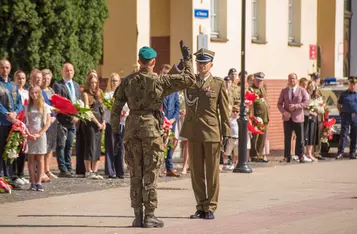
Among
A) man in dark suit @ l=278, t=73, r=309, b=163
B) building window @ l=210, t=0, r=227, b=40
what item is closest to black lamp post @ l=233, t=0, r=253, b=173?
man in dark suit @ l=278, t=73, r=309, b=163

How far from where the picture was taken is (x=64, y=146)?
19.0m

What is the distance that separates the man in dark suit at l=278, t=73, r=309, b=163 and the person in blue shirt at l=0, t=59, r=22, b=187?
26.8ft

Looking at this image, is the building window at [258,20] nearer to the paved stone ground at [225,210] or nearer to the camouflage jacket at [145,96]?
the paved stone ground at [225,210]

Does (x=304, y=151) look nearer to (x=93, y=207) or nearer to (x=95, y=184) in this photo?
(x=95, y=184)

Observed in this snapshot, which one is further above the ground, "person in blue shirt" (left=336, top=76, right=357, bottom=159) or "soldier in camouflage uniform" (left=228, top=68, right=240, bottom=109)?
"soldier in camouflage uniform" (left=228, top=68, right=240, bottom=109)

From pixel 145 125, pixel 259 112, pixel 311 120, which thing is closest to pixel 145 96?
pixel 145 125

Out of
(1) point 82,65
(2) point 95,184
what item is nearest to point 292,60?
(1) point 82,65

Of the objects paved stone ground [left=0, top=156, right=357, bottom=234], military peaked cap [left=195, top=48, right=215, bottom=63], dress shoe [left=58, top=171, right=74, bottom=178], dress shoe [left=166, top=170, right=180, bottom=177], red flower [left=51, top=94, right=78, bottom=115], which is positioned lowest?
dress shoe [left=166, top=170, right=180, bottom=177]

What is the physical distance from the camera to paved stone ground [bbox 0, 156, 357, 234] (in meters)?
12.4

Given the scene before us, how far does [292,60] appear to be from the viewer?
1250 inches

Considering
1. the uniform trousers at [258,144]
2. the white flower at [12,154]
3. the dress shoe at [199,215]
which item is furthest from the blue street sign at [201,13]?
the dress shoe at [199,215]

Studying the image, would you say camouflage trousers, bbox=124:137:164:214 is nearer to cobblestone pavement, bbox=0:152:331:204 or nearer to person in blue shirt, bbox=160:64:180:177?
cobblestone pavement, bbox=0:152:331:204

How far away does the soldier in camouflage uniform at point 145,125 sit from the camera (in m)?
12.4

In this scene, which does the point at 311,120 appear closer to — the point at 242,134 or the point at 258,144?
the point at 258,144
